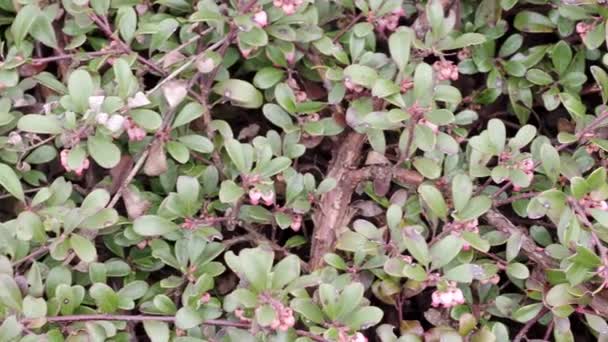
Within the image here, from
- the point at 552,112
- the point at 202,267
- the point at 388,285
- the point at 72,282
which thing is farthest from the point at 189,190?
the point at 552,112

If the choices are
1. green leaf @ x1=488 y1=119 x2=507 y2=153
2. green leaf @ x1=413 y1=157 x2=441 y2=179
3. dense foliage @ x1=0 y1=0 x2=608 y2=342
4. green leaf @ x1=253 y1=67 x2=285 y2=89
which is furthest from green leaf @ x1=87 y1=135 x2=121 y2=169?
green leaf @ x1=488 y1=119 x2=507 y2=153

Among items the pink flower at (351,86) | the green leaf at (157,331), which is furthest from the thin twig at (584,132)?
the green leaf at (157,331)

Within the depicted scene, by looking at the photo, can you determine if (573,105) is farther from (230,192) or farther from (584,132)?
(230,192)

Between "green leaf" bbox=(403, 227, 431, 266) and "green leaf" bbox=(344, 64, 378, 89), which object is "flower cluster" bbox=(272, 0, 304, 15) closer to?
"green leaf" bbox=(344, 64, 378, 89)

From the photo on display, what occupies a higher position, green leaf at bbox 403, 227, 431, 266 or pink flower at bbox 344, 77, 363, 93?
pink flower at bbox 344, 77, 363, 93

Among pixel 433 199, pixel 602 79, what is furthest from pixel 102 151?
pixel 602 79
